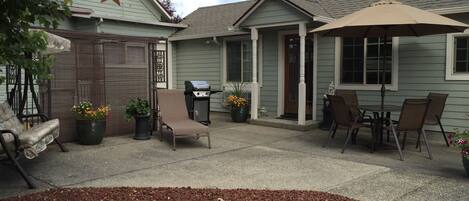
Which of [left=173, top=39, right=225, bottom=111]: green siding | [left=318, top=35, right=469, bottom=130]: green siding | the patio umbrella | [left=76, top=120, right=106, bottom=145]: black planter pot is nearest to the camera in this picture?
the patio umbrella

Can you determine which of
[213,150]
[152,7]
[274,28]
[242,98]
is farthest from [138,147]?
[152,7]

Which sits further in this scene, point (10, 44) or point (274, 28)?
point (274, 28)

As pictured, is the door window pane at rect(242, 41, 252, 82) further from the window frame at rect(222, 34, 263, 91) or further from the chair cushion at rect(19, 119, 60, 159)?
the chair cushion at rect(19, 119, 60, 159)

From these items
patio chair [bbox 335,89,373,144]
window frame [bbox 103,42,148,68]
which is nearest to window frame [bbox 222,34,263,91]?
patio chair [bbox 335,89,373,144]

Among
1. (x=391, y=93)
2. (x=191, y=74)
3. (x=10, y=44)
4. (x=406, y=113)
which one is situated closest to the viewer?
(x=10, y=44)

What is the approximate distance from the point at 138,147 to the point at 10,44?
15.5 ft

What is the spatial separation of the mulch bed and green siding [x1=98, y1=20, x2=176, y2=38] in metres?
8.78

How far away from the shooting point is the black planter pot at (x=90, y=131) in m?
8.13

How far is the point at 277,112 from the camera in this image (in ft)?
39.9

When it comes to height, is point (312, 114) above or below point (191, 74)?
below

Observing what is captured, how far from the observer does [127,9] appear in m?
14.8

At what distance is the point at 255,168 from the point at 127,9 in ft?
33.1

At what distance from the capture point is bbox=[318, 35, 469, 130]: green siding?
9.06 meters

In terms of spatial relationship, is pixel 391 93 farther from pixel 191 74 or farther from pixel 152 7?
pixel 152 7
